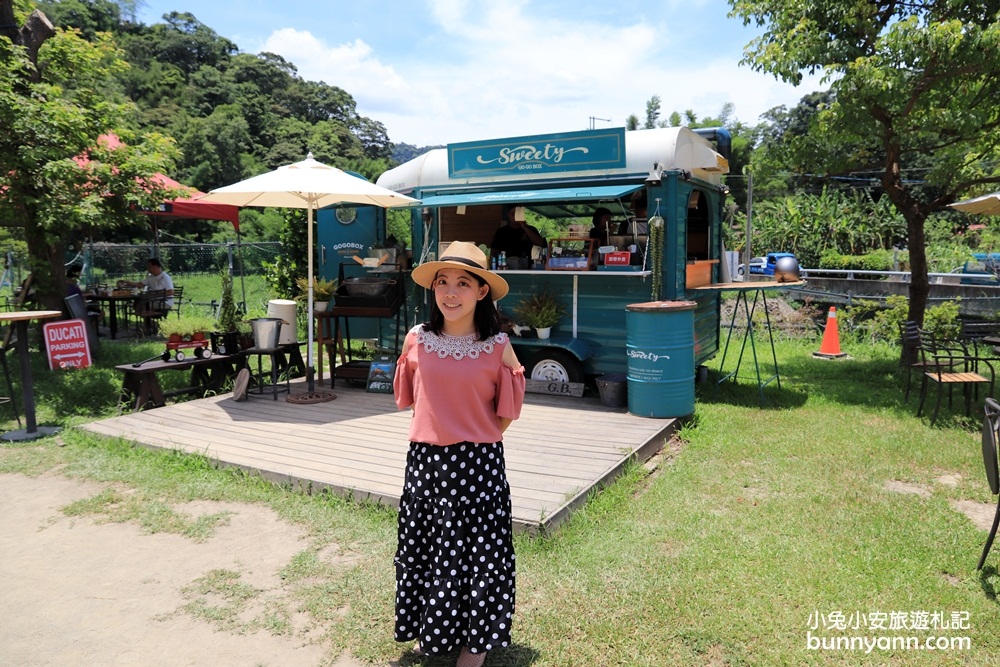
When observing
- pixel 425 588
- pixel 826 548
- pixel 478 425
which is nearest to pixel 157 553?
pixel 425 588

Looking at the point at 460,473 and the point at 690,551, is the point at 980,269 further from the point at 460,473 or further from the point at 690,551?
the point at 460,473

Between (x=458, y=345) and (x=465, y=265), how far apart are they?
1.06 feet

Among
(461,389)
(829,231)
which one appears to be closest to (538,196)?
(461,389)

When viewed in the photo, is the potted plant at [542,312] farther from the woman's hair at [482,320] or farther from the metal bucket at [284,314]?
the woman's hair at [482,320]

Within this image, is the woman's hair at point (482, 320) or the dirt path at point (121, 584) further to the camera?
the dirt path at point (121, 584)

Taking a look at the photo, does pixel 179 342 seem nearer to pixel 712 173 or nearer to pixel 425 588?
pixel 425 588

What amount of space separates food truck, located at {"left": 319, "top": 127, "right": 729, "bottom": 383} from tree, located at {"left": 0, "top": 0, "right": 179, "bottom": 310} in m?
3.37

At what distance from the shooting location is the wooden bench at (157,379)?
7.05 meters

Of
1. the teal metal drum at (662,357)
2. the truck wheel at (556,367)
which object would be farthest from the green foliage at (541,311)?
the teal metal drum at (662,357)

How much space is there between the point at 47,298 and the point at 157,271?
4312 mm

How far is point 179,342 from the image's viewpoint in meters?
7.63

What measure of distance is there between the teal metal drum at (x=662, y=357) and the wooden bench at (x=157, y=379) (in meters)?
4.51

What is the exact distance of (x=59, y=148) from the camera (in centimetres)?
745

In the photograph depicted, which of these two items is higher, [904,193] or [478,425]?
[904,193]
